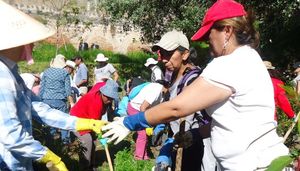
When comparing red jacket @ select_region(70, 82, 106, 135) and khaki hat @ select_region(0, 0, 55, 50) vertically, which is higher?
khaki hat @ select_region(0, 0, 55, 50)

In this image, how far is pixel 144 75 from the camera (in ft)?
56.2

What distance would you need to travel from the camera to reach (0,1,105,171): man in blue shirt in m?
2.41

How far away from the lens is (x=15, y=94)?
248cm

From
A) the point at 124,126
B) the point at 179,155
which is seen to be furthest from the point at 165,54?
the point at 124,126

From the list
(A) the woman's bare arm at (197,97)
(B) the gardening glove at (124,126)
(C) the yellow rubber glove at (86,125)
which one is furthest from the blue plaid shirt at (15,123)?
(A) the woman's bare arm at (197,97)

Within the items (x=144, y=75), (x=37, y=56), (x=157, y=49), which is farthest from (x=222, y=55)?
(x=37, y=56)

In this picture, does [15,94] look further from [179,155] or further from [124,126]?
[179,155]

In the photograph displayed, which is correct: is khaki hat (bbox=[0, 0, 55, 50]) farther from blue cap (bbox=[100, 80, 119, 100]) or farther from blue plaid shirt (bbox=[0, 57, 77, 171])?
blue cap (bbox=[100, 80, 119, 100])

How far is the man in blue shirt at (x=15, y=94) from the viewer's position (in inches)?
95.0

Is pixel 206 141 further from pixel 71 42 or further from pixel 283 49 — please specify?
pixel 71 42

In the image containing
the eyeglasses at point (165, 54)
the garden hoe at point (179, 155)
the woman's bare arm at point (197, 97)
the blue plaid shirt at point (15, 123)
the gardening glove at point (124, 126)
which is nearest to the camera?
the woman's bare arm at point (197, 97)

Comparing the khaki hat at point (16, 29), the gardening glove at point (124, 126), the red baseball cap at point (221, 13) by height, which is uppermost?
the red baseball cap at point (221, 13)

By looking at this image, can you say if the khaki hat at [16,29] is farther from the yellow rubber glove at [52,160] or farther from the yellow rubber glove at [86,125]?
the yellow rubber glove at [86,125]

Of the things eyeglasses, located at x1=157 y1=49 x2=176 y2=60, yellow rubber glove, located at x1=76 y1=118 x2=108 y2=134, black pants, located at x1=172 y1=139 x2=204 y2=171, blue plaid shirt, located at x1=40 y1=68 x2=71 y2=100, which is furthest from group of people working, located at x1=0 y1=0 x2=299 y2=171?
blue plaid shirt, located at x1=40 y1=68 x2=71 y2=100
